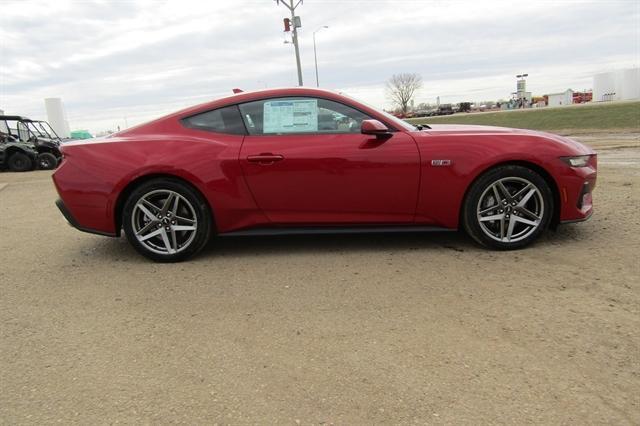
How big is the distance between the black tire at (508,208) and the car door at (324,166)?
1.65 ft

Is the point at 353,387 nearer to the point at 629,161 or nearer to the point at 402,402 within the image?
the point at 402,402

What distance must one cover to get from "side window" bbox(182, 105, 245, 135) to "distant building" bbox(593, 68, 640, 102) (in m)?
81.9

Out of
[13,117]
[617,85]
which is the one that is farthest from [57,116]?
[617,85]

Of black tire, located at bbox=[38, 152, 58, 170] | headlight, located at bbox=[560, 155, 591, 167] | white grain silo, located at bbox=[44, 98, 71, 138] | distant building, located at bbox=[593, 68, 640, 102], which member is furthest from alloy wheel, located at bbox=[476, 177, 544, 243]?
distant building, located at bbox=[593, 68, 640, 102]

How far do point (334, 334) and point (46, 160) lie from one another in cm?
1796

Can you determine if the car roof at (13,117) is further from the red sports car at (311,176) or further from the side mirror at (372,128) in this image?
the side mirror at (372,128)

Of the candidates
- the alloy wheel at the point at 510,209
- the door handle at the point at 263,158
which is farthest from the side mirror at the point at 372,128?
the alloy wheel at the point at 510,209

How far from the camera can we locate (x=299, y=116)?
4.09 metres

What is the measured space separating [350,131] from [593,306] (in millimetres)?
2156

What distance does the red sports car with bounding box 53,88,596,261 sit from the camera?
394 cm

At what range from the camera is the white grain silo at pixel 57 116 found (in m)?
31.4

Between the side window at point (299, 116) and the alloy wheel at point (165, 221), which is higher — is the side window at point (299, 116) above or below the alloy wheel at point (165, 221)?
above

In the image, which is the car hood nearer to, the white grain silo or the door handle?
the door handle

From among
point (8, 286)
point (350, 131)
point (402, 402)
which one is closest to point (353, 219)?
point (350, 131)
